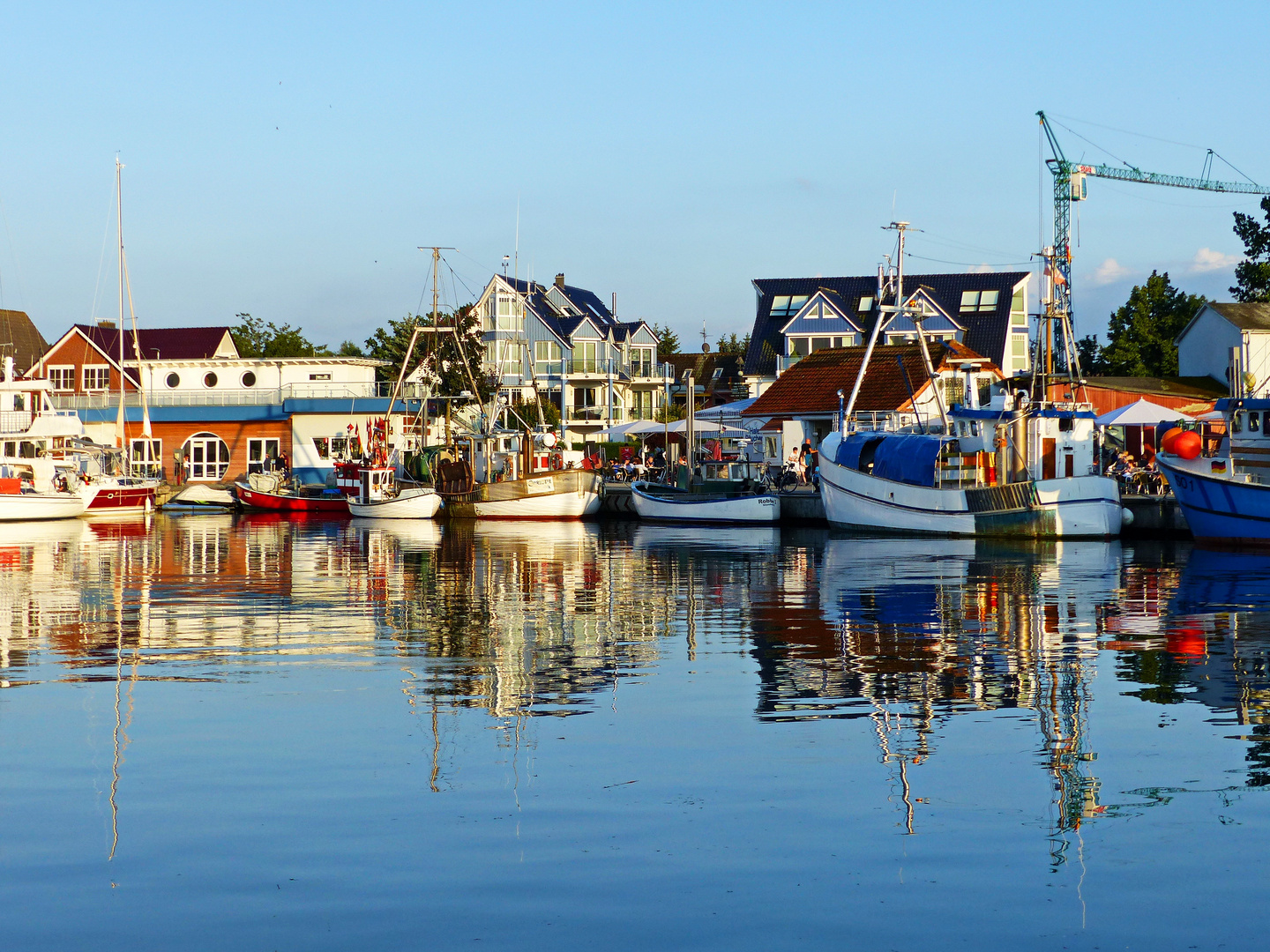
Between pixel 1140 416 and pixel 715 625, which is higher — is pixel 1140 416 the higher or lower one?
the higher one

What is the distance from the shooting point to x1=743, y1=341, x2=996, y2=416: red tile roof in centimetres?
5950

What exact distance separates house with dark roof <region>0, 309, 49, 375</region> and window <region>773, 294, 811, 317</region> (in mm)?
46841

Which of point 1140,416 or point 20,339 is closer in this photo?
point 1140,416

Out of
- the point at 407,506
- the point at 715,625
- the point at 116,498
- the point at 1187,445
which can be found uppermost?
the point at 1187,445

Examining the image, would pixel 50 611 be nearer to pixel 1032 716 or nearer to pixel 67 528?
pixel 1032 716

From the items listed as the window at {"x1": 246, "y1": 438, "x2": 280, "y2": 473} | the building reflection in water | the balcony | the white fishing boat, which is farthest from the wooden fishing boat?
the window at {"x1": 246, "y1": 438, "x2": 280, "y2": 473}

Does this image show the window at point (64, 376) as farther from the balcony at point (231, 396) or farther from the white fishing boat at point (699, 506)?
the white fishing boat at point (699, 506)

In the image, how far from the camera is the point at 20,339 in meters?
92.4

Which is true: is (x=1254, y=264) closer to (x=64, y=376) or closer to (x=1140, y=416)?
(x=1140, y=416)

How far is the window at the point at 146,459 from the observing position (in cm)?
6738

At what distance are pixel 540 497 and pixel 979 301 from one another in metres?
39.8

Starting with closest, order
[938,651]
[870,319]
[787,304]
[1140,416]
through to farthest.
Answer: [938,651] < [1140,416] < [870,319] < [787,304]

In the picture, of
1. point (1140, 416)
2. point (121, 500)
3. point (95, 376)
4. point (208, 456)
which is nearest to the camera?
point (1140, 416)

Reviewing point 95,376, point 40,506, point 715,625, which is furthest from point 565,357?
point 715,625
